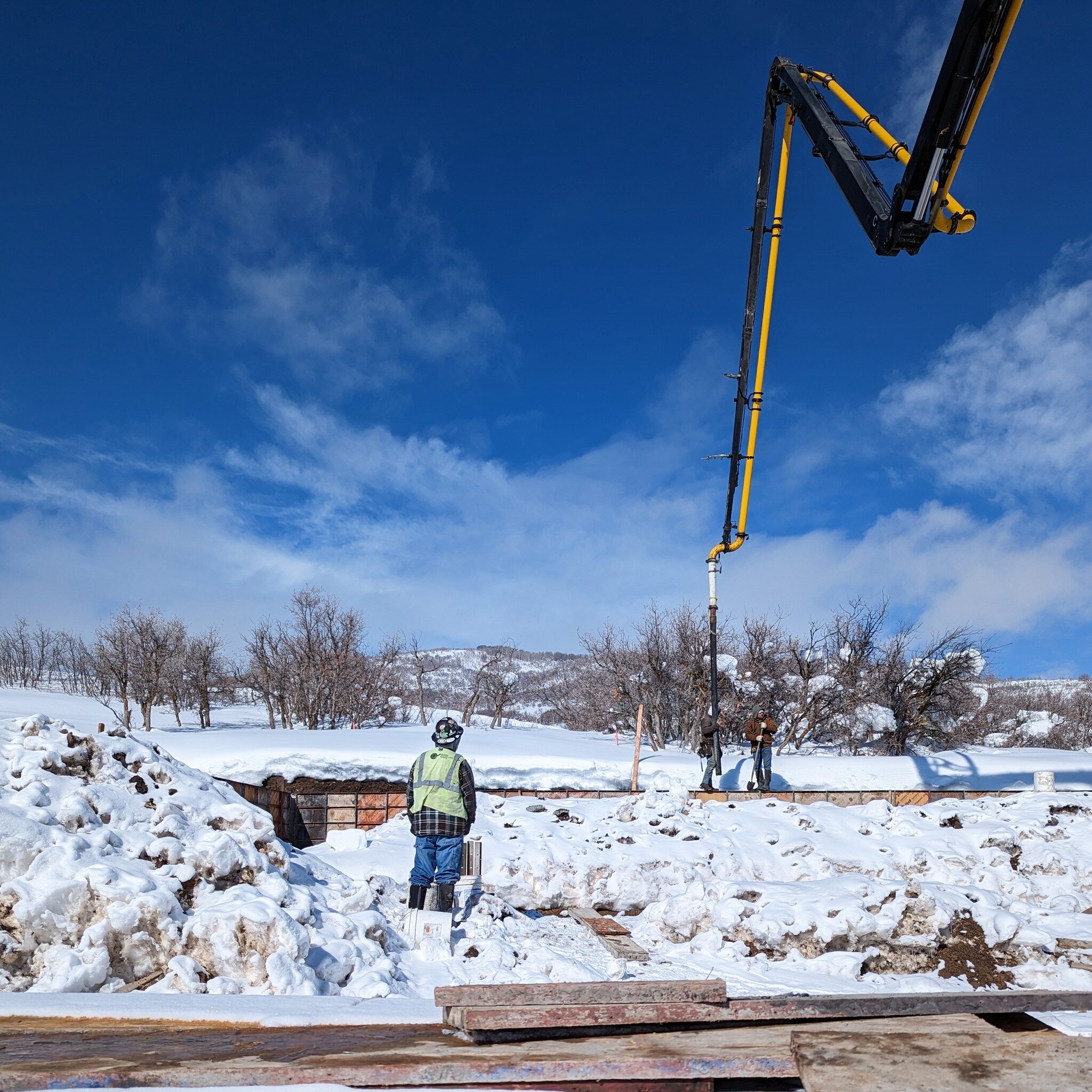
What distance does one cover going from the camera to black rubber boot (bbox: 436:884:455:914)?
6.66 metres

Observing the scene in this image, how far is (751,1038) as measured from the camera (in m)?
2.37

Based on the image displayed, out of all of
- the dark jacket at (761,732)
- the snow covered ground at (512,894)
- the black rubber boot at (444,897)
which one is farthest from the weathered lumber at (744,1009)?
the dark jacket at (761,732)

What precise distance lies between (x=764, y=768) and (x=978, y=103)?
11656 millimetres

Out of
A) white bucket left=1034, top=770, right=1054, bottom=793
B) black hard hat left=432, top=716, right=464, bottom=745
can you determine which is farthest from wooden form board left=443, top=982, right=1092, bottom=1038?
white bucket left=1034, top=770, right=1054, bottom=793

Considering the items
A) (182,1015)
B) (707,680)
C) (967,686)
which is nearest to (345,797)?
(182,1015)

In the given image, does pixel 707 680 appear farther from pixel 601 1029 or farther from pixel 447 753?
pixel 601 1029

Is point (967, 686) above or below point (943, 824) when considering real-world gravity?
above

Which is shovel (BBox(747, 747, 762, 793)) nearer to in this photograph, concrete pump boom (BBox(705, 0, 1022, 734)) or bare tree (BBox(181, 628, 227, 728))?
concrete pump boom (BBox(705, 0, 1022, 734))

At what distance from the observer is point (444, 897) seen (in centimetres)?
669

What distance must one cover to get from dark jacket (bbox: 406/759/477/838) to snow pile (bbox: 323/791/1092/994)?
78cm

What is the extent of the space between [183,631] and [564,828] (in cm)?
3274

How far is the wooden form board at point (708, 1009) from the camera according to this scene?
2461 mm

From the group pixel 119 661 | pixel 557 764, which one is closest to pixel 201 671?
pixel 119 661

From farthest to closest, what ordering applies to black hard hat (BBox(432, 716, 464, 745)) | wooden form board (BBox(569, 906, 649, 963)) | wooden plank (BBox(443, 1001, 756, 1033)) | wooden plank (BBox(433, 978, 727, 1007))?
black hard hat (BBox(432, 716, 464, 745)) < wooden form board (BBox(569, 906, 649, 963)) < wooden plank (BBox(433, 978, 727, 1007)) < wooden plank (BBox(443, 1001, 756, 1033))
